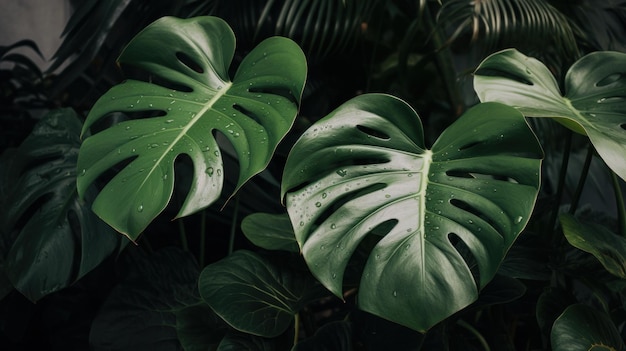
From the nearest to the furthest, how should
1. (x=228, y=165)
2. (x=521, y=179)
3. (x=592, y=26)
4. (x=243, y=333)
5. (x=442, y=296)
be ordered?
(x=442, y=296), (x=521, y=179), (x=243, y=333), (x=228, y=165), (x=592, y=26)

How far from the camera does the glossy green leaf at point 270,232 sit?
1085 millimetres

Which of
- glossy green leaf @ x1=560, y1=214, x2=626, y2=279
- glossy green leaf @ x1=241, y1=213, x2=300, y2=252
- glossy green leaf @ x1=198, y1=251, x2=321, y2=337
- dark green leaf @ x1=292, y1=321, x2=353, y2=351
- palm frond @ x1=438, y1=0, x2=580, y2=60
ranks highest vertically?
palm frond @ x1=438, y1=0, x2=580, y2=60

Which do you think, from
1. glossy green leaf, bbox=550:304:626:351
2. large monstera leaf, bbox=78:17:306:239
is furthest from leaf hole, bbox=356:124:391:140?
glossy green leaf, bbox=550:304:626:351

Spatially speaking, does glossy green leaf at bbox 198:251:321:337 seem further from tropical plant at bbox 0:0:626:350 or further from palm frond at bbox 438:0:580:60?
palm frond at bbox 438:0:580:60

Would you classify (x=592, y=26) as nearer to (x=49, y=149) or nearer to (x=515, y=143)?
(x=515, y=143)

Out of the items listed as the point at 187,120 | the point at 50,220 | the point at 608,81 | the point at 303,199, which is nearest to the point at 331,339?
the point at 303,199

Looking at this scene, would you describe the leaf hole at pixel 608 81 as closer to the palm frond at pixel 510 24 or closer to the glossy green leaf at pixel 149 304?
the palm frond at pixel 510 24

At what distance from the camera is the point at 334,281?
2.37ft

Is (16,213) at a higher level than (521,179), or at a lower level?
lower

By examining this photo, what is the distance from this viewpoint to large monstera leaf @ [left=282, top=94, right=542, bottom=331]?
69cm

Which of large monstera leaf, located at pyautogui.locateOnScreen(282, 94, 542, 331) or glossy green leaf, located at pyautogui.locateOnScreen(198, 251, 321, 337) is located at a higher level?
large monstera leaf, located at pyautogui.locateOnScreen(282, 94, 542, 331)

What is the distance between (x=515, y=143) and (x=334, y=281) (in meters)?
0.31

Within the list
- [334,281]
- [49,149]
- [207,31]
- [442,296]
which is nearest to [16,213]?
[49,149]

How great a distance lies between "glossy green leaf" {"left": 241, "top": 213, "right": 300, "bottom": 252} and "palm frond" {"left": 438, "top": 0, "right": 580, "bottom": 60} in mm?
614
